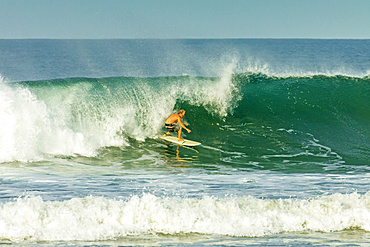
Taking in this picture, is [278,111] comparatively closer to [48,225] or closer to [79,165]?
[79,165]

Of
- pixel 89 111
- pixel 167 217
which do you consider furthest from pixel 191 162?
pixel 167 217

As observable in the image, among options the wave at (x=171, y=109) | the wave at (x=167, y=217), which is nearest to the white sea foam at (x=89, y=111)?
the wave at (x=171, y=109)

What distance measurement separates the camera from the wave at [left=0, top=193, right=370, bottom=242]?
6086mm

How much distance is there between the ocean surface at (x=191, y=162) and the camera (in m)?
6.26

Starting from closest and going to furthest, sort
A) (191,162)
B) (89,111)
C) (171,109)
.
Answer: (191,162)
(89,111)
(171,109)

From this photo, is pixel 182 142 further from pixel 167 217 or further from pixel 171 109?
pixel 167 217

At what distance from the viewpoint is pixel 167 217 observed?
646 cm

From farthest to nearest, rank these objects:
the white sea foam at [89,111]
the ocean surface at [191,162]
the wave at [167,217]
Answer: the white sea foam at [89,111], the ocean surface at [191,162], the wave at [167,217]

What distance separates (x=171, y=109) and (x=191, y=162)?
4.43 metres

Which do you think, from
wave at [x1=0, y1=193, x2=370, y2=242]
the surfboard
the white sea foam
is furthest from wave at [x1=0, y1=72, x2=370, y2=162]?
wave at [x1=0, y1=193, x2=370, y2=242]

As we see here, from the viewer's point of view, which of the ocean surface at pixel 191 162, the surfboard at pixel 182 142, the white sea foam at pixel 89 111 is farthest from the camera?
the surfboard at pixel 182 142

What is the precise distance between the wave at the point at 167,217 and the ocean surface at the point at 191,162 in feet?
0.05

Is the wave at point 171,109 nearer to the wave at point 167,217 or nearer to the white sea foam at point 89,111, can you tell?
the white sea foam at point 89,111

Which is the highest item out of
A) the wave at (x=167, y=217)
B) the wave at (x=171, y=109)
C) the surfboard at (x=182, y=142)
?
the wave at (x=171, y=109)
